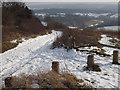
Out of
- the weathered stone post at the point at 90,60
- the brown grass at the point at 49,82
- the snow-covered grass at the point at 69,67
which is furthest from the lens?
the weathered stone post at the point at 90,60

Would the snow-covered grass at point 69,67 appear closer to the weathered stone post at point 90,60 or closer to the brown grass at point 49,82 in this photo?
the weathered stone post at point 90,60

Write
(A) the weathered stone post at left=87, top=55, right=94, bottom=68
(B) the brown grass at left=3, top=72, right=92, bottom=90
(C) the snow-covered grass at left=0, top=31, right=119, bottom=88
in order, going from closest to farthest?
(B) the brown grass at left=3, top=72, right=92, bottom=90 < (C) the snow-covered grass at left=0, top=31, right=119, bottom=88 < (A) the weathered stone post at left=87, top=55, right=94, bottom=68

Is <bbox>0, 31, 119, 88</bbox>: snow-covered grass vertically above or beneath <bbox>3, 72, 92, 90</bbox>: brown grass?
beneath

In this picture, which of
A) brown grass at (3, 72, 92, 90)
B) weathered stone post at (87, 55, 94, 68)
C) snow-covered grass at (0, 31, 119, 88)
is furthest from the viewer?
weathered stone post at (87, 55, 94, 68)

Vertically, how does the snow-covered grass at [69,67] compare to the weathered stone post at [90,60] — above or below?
below

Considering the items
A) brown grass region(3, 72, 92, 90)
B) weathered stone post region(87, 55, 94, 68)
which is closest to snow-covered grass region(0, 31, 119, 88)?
weathered stone post region(87, 55, 94, 68)

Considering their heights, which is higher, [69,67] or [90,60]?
[90,60]

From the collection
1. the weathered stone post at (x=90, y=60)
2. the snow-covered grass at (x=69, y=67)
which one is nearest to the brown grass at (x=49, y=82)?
the snow-covered grass at (x=69, y=67)

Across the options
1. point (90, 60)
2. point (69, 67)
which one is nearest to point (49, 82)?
point (90, 60)

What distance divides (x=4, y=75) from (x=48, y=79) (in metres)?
3.43

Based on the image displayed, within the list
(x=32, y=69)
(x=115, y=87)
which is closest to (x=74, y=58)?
(x=32, y=69)

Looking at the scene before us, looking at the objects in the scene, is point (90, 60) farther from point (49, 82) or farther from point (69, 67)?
point (49, 82)

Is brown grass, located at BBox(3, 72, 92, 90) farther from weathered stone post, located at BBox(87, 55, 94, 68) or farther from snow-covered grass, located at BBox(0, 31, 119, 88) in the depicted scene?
weathered stone post, located at BBox(87, 55, 94, 68)

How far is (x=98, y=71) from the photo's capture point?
1095 centimetres
